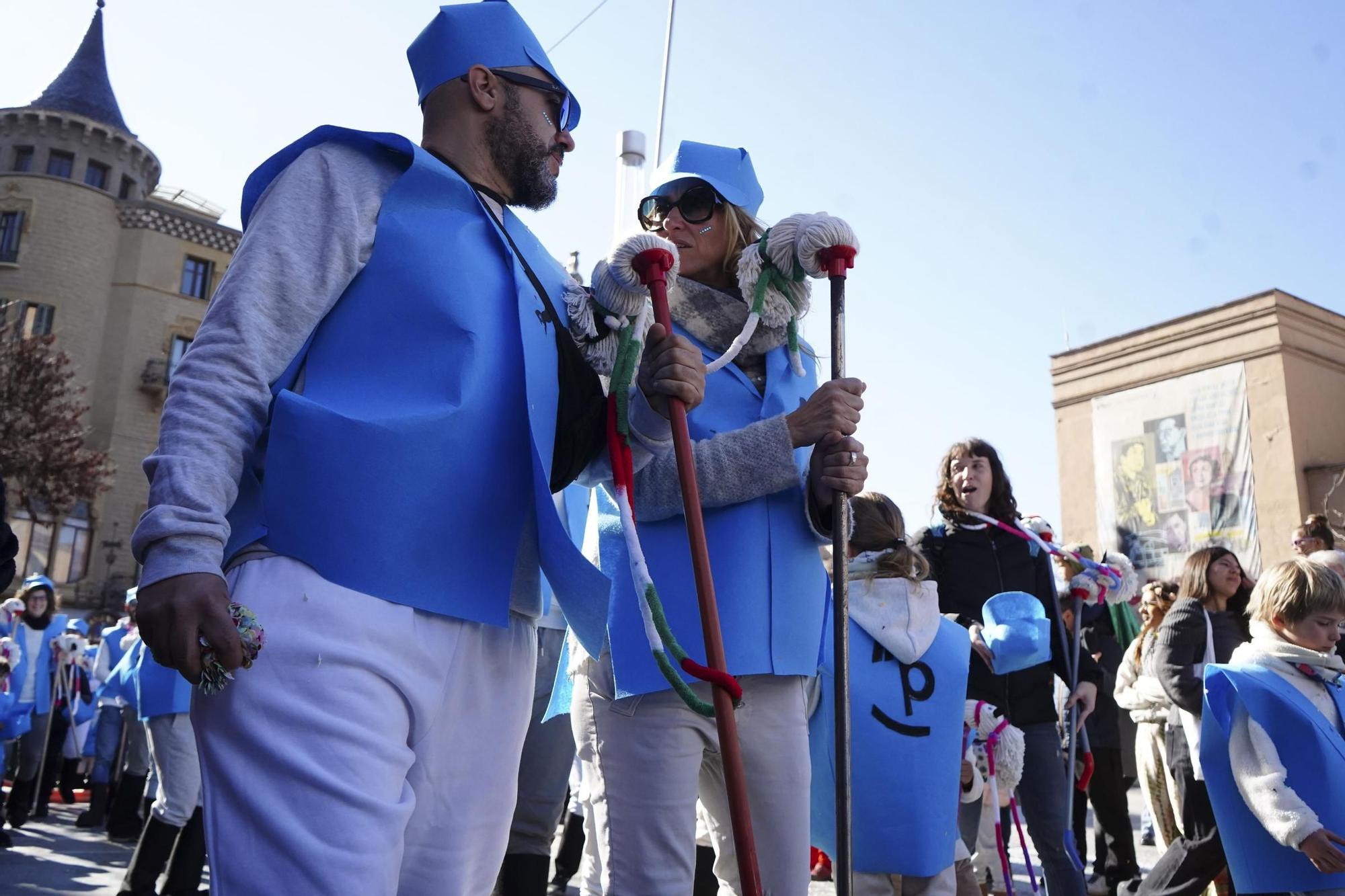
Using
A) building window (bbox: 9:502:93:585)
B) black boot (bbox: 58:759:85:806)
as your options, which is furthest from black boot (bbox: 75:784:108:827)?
building window (bbox: 9:502:93:585)

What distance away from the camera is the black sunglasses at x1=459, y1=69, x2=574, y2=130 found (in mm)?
2242

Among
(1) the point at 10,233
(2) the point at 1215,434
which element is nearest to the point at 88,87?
(1) the point at 10,233

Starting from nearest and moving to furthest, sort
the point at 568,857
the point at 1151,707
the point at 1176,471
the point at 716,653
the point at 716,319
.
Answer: the point at 716,653 → the point at 716,319 → the point at 568,857 → the point at 1151,707 → the point at 1176,471

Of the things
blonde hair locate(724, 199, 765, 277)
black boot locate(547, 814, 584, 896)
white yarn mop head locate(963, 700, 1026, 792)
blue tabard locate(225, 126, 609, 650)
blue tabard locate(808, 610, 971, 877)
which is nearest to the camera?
blue tabard locate(225, 126, 609, 650)

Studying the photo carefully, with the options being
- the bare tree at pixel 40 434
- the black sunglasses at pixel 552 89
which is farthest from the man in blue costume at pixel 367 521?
the bare tree at pixel 40 434

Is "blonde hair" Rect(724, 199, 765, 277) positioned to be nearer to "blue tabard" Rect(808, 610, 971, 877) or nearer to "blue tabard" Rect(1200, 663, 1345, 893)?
"blue tabard" Rect(808, 610, 971, 877)

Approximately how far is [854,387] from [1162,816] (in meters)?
5.71

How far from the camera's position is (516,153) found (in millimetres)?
2240

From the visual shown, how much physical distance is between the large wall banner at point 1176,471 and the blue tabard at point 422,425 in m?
20.4

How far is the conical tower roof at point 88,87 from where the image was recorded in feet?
113

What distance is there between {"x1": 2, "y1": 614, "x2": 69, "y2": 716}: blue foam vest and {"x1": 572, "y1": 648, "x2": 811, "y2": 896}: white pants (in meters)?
8.24

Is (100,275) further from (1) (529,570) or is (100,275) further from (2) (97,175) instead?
(1) (529,570)

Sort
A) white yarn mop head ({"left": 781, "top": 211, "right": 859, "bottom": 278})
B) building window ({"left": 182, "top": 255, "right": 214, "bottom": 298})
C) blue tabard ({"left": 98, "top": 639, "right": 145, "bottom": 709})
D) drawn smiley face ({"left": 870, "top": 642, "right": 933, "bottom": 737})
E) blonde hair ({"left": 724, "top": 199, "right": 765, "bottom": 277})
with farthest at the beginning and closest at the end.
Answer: building window ({"left": 182, "top": 255, "right": 214, "bottom": 298}) → blue tabard ({"left": 98, "top": 639, "right": 145, "bottom": 709}) → drawn smiley face ({"left": 870, "top": 642, "right": 933, "bottom": 737}) → blonde hair ({"left": 724, "top": 199, "right": 765, "bottom": 277}) → white yarn mop head ({"left": 781, "top": 211, "right": 859, "bottom": 278})

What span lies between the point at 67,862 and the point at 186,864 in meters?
2.40
